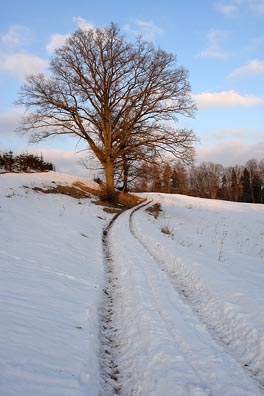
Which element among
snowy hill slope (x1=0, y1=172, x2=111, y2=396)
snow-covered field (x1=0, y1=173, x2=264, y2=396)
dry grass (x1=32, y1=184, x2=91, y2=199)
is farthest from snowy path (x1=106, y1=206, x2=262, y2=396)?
dry grass (x1=32, y1=184, x2=91, y2=199)

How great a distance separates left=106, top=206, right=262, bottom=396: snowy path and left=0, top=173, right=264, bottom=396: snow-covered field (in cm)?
2

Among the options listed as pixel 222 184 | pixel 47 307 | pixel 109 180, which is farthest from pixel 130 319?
pixel 222 184

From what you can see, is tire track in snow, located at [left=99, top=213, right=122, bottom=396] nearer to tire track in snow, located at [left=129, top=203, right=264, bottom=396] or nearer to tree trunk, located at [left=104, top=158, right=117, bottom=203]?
tire track in snow, located at [left=129, top=203, right=264, bottom=396]

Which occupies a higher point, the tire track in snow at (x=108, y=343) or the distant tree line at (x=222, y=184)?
the distant tree line at (x=222, y=184)

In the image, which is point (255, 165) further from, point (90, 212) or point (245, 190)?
point (90, 212)

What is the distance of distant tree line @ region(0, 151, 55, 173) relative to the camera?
23.4 metres

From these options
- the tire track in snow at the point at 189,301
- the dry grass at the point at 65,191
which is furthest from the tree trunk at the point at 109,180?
the tire track in snow at the point at 189,301

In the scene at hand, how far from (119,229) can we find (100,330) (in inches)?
355

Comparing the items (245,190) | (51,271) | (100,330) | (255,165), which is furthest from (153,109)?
(255,165)

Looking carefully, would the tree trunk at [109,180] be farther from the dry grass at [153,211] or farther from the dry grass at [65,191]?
the dry grass at [153,211]

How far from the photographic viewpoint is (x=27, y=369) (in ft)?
9.56

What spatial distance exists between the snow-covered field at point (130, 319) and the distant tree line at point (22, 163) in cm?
1539

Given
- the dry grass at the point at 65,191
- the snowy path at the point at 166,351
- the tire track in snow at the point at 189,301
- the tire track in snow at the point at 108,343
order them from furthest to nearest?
the dry grass at the point at 65,191 → the tire track in snow at the point at 189,301 → the tire track in snow at the point at 108,343 → the snowy path at the point at 166,351

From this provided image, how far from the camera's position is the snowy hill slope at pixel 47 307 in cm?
291
